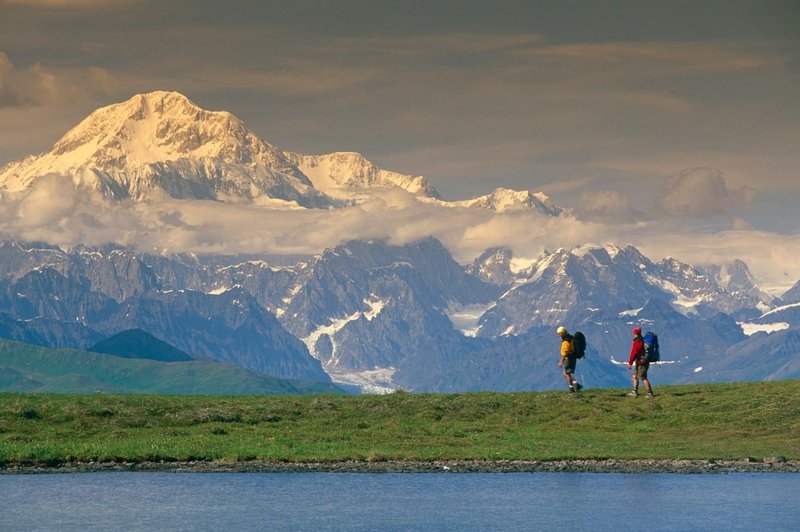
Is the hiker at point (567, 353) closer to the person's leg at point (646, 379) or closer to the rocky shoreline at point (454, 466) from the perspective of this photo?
the person's leg at point (646, 379)

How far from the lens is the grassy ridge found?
242 ft

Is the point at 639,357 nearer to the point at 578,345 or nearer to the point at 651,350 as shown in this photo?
the point at 651,350

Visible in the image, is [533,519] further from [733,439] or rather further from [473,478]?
[733,439]

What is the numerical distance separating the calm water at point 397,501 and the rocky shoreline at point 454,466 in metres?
1.66

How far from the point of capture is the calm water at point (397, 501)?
2144 inches

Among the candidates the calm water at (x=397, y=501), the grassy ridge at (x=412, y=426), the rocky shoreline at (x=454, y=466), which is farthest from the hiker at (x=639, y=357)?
the calm water at (x=397, y=501)

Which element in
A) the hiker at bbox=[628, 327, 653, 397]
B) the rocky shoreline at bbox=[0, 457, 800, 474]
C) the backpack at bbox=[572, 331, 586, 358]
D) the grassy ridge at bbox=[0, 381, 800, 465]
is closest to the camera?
the rocky shoreline at bbox=[0, 457, 800, 474]

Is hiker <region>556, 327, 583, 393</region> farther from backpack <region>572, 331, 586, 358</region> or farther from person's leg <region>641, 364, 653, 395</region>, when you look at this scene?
person's leg <region>641, 364, 653, 395</region>

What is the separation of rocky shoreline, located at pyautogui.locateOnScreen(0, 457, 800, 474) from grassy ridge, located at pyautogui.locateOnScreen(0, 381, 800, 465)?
1.02m

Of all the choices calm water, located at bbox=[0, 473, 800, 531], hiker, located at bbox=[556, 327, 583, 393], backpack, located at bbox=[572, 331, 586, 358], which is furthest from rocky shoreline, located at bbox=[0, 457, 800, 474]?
hiker, located at bbox=[556, 327, 583, 393]

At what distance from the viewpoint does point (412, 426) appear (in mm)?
84875

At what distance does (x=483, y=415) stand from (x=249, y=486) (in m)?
27.4

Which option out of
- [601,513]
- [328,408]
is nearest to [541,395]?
[328,408]

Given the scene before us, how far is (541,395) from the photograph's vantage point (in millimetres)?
93562
